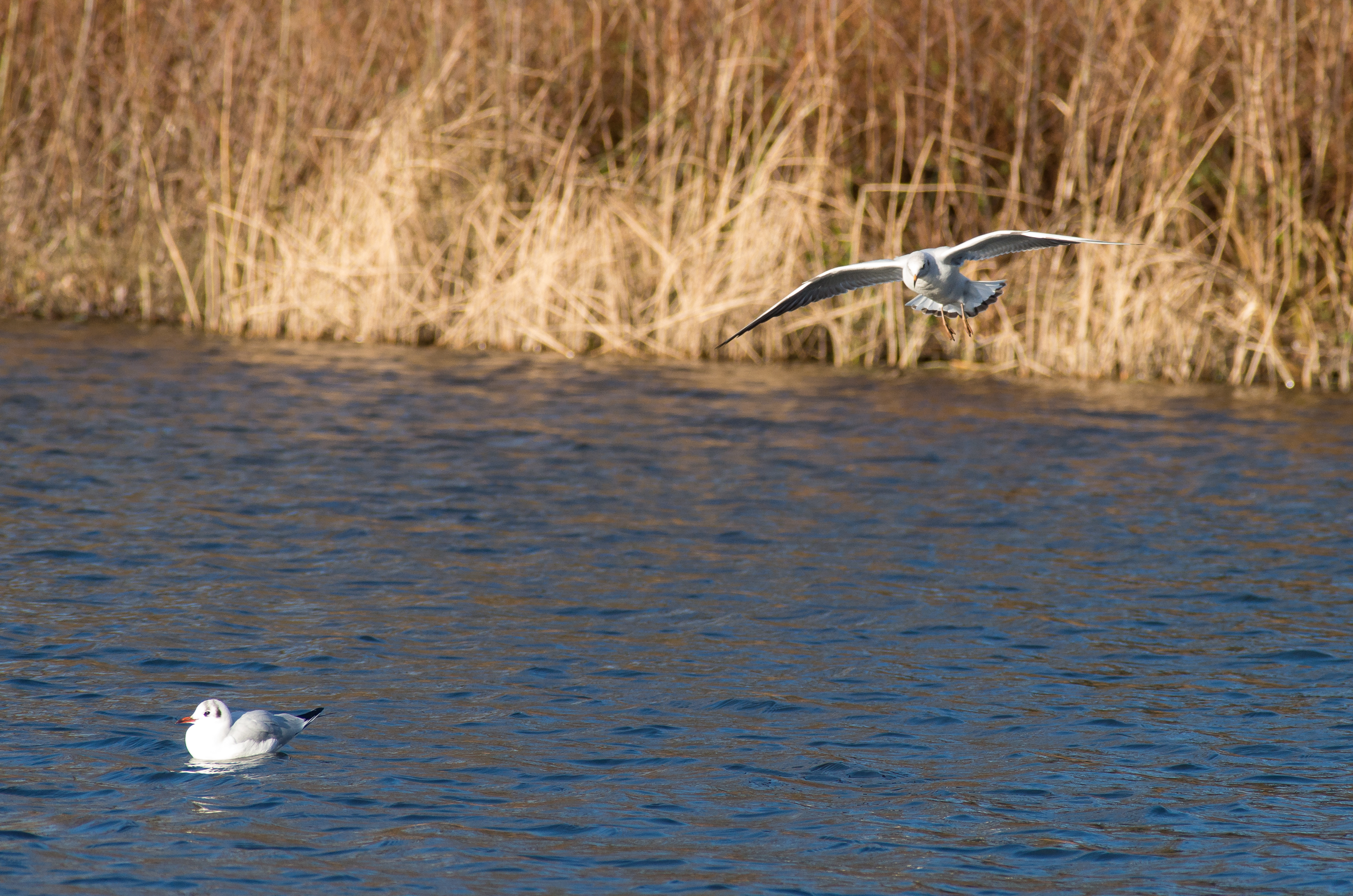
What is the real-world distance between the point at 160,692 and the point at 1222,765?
4.03 meters

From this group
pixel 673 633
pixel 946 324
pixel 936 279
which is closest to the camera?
pixel 946 324

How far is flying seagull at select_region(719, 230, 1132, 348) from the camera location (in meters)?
7.36

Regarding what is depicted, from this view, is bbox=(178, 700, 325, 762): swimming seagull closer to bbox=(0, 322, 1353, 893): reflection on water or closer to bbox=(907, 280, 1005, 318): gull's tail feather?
bbox=(0, 322, 1353, 893): reflection on water

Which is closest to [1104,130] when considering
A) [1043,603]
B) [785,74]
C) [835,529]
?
[785,74]

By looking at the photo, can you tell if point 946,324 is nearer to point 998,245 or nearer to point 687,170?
point 998,245

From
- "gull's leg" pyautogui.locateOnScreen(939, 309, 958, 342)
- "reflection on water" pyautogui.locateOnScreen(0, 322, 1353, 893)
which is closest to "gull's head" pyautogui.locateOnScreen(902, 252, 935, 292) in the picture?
"gull's leg" pyautogui.locateOnScreen(939, 309, 958, 342)

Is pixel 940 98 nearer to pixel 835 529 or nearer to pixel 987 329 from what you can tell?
pixel 987 329

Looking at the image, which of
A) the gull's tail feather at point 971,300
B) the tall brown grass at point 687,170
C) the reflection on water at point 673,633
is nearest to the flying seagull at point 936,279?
the gull's tail feather at point 971,300

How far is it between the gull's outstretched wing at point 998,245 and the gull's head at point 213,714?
3424mm

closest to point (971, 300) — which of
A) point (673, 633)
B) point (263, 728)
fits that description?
point (673, 633)

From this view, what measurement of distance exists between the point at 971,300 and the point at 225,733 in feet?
12.4

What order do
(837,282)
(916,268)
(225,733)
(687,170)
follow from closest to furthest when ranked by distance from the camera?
(225,733) → (916,268) → (837,282) → (687,170)

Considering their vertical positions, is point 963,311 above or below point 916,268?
below

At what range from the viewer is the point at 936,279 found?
7.53m
